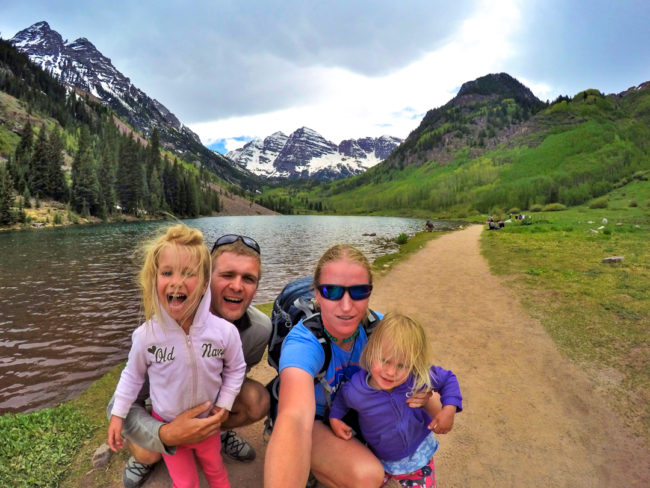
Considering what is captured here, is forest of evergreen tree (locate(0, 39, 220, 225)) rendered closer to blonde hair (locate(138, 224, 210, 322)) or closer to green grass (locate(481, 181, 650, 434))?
green grass (locate(481, 181, 650, 434))

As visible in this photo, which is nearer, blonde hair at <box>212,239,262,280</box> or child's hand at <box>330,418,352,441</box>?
child's hand at <box>330,418,352,441</box>

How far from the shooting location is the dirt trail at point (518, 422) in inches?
163

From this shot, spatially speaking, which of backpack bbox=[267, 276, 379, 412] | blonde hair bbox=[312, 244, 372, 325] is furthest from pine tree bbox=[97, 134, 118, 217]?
blonde hair bbox=[312, 244, 372, 325]

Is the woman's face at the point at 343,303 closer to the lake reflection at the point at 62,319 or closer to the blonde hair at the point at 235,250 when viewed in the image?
the blonde hair at the point at 235,250

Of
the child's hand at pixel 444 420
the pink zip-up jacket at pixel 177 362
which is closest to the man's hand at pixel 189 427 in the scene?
the pink zip-up jacket at pixel 177 362

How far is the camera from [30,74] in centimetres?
15775

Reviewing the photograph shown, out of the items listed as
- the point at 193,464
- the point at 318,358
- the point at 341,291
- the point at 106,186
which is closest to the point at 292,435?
the point at 318,358

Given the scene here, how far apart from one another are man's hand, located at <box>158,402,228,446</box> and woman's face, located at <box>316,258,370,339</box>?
1468mm

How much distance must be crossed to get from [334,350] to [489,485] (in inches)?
124

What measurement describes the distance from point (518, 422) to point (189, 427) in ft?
17.7

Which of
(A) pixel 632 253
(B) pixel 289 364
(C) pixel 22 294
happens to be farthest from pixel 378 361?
(A) pixel 632 253

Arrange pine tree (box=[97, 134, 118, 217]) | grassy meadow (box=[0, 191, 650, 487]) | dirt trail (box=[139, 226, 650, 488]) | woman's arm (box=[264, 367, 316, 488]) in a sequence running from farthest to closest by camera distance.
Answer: pine tree (box=[97, 134, 118, 217])
dirt trail (box=[139, 226, 650, 488])
grassy meadow (box=[0, 191, 650, 487])
woman's arm (box=[264, 367, 316, 488])

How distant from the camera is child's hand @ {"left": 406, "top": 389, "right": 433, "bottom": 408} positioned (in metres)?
2.77

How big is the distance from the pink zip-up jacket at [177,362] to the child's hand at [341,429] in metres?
1.09
